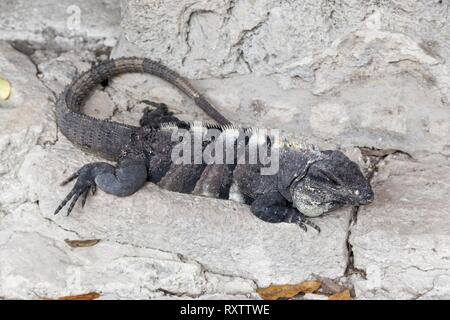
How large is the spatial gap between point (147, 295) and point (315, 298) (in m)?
0.87

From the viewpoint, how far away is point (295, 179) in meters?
3.91

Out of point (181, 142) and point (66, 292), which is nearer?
point (66, 292)

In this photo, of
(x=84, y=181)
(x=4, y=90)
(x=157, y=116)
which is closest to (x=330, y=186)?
(x=157, y=116)

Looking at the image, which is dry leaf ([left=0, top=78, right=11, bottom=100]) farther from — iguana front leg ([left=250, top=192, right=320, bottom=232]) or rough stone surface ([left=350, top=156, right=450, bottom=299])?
rough stone surface ([left=350, top=156, right=450, bottom=299])

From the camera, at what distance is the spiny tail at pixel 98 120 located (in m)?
4.07

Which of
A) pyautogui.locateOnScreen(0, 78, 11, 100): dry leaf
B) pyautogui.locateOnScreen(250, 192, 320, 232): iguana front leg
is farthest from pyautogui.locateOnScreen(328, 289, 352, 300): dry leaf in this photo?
pyautogui.locateOnScreen(0, 78, 11, 100): dry leaf

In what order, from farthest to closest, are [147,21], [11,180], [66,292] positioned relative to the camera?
[147,21] < [11,180] < [66,292]

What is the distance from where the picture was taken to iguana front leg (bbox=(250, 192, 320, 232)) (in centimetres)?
386

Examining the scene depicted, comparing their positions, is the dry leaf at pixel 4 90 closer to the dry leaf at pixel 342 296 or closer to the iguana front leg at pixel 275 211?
the iguana front leg at pixel 275 211

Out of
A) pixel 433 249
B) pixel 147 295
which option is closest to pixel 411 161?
pixel 433 249

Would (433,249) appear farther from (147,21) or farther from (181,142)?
(147,21)

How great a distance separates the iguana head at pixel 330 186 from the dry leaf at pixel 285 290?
37 cm

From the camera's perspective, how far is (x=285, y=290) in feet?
12.5

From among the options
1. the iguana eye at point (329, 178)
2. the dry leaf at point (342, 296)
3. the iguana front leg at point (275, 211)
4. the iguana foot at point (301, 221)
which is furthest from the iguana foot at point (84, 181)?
the dry leaf at point (342, 296)
